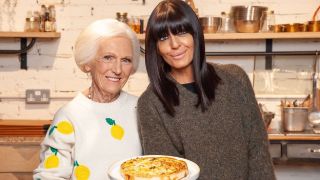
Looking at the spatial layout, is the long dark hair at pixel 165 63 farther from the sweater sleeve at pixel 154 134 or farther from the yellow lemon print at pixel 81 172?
the yellow lemon print at pixel 81 172

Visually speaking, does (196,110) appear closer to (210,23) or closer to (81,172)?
(81,172)

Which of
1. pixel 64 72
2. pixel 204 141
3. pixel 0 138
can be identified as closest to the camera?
pixel 204 141

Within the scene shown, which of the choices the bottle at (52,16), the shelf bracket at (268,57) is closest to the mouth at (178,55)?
the shelf bracket at (268,57)

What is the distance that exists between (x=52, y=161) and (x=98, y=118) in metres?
0.22

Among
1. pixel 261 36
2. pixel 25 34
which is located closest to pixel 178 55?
pixel 261 36

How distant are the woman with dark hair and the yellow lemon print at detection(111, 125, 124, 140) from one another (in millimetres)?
80

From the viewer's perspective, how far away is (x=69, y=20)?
359cm

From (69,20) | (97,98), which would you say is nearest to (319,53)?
(69,20)

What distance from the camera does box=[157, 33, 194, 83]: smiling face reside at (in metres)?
1.49

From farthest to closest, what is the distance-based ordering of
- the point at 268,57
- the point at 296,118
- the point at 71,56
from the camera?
the point at 71,56, the point at 268,57, the point at 296,118

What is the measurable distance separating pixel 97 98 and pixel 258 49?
221cm

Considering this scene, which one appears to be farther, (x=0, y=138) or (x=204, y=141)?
(x=0, y=138)

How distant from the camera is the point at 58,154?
56.9 inches

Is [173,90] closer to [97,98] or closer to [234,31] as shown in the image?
[97,98]
